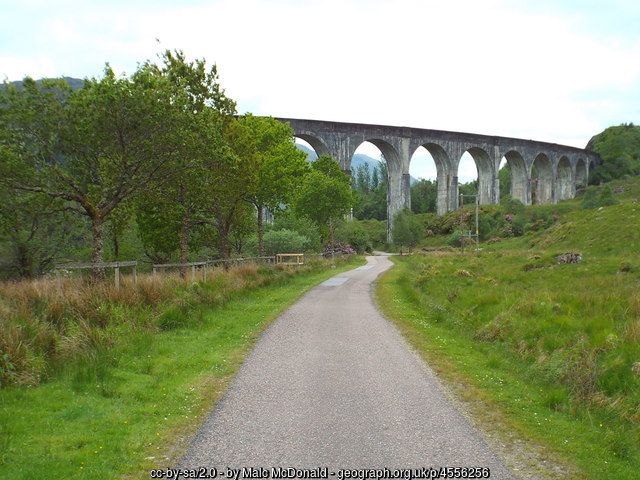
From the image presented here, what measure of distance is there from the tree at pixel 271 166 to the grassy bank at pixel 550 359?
11.7m

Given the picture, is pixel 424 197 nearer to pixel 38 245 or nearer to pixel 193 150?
pixel 38 245

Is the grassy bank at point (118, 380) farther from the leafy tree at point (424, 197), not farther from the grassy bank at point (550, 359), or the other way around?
the leafy tree at point (424, 197)

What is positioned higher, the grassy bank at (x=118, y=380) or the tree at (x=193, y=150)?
the tree at (x=193, y=150)

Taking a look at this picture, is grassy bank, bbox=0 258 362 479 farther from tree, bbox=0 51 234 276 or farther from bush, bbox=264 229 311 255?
bush, bbox=264 229 311 255

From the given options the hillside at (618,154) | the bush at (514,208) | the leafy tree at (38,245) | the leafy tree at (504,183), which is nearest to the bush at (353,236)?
the bush at (514,208)

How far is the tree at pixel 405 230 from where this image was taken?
63781 mm

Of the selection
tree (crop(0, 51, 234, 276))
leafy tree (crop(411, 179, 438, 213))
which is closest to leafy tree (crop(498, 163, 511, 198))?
leafy tree (crop(411, 179, 438, 213))

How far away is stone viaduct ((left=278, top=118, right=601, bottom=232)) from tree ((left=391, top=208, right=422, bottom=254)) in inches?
75.4

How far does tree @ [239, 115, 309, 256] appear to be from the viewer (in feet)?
90.5

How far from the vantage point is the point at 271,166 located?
28.1m

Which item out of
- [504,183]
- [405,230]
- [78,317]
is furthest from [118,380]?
[504,183]

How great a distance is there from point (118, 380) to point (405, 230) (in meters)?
58.2

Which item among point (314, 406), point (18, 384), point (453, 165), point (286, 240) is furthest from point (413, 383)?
point (453, 165)

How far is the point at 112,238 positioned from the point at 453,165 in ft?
170
